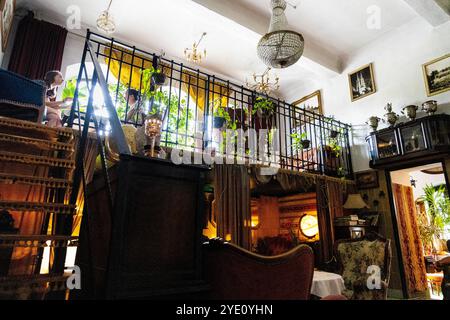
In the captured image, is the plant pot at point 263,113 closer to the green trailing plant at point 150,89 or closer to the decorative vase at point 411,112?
the green trailing plant at point 150,89

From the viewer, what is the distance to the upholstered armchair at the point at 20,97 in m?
2.90

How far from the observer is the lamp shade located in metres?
6.07

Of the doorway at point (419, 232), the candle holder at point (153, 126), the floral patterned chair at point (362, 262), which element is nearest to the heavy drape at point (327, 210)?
the doorway at point (419, 232)

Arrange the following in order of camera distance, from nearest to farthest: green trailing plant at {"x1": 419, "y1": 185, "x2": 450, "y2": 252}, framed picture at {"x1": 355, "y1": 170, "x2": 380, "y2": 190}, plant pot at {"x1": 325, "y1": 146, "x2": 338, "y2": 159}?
1. framed picture at {"x1": 355, "y1": 170, "x2": 380, "y2": 190}
2. plant pot at {"x1": 325, "y1": 146, "x2": 338, "y2": 159}
3. green trailing plant at {"x1": 419, "y1": 185, "x2": 450, "y2": 252}

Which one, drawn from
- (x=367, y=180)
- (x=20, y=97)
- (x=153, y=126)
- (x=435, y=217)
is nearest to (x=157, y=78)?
(x=20, y=97)

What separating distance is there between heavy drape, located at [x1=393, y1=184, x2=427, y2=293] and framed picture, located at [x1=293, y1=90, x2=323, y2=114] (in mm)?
3279

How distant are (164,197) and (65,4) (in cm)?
707

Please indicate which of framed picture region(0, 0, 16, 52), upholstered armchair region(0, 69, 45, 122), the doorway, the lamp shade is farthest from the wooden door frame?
framed picture region(0, 0, 16, 52)

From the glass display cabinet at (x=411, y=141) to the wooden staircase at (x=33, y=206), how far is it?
5.79 meters

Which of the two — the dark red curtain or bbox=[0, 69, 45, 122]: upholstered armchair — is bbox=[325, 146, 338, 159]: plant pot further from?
the dark red curtain

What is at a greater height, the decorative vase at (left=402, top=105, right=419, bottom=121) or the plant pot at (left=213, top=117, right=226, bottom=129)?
the decorative vase at (left=402, top=105, right=419, bottom=121)

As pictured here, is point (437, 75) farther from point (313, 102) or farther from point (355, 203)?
point (313, 102)
